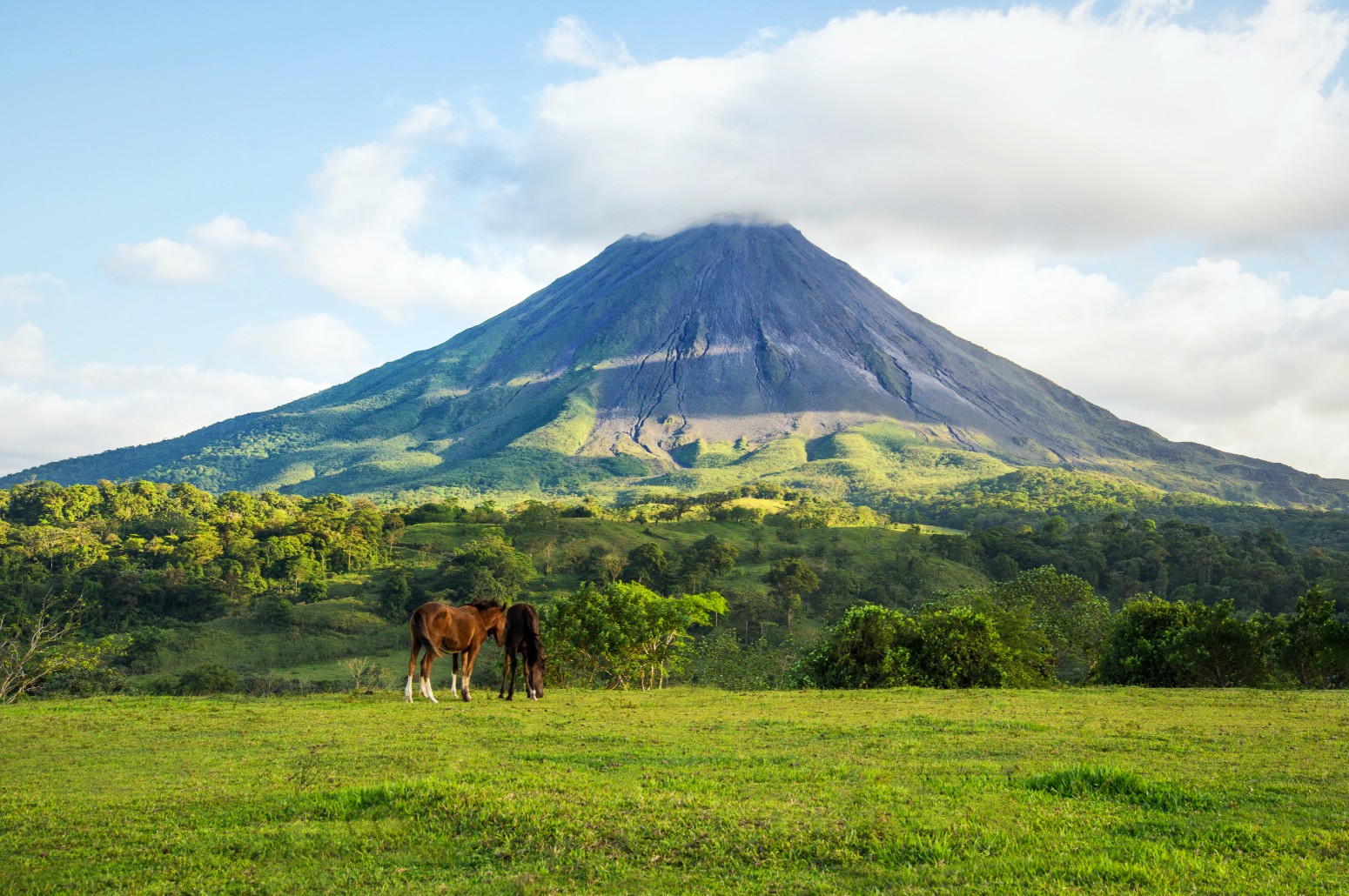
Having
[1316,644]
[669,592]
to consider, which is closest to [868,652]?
[1316,644]

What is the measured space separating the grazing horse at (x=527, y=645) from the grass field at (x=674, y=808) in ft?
13.9

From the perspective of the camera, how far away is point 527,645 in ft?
55.0

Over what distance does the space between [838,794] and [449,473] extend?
167739mm

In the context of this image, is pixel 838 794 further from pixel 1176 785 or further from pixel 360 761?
pixel 360 761

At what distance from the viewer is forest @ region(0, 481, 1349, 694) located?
79.2ft

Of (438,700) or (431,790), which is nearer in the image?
(431,790)

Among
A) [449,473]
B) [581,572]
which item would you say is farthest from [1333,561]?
[449,473]

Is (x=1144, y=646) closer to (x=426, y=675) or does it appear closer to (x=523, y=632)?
(x=523, y=632)

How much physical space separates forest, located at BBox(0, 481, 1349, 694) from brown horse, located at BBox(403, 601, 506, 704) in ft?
27.5

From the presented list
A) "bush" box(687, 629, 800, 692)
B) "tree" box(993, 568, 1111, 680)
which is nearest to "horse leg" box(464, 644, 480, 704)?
"bush" box(687, 629, 800, 692)

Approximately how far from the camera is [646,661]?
26922 millimetres

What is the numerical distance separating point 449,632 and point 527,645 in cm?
142

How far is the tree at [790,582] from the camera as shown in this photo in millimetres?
59594

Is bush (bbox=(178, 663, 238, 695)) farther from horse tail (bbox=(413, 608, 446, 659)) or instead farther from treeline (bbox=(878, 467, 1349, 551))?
treeline (bbox=(878, 467, 1349, 551))
